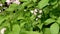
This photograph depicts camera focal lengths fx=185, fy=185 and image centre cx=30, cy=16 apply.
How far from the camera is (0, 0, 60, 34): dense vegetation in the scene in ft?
4.20

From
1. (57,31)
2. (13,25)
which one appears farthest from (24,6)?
(57,31)

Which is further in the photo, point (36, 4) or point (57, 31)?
point (36, 4)

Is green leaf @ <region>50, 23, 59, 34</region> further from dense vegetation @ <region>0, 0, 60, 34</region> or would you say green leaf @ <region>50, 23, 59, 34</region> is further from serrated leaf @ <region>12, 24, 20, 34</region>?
serrated leaf @ <region>12, 24, 20, 34</region>

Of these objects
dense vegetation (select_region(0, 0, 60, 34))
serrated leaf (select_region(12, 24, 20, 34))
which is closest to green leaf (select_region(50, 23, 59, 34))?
dense vegetation (select_region(0, 0, 60, 34))

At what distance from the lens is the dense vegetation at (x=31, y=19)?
1.28 metres

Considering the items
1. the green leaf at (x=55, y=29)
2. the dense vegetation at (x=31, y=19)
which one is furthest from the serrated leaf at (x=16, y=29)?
the green leaf at (x=55, y=29)

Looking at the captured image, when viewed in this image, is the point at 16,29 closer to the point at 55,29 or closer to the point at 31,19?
the point at 31,19

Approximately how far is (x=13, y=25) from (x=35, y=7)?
227 millimetres

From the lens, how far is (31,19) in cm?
136

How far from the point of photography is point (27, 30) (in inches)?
52.4

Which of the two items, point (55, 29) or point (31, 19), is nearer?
point (55, 29)

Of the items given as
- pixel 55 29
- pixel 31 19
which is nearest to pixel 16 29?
pixel 31 19

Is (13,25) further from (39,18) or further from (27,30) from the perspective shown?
(39,18)

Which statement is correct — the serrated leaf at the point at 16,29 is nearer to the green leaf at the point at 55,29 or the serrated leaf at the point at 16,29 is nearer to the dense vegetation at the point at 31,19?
the dense vegetation at the point at 31,19
